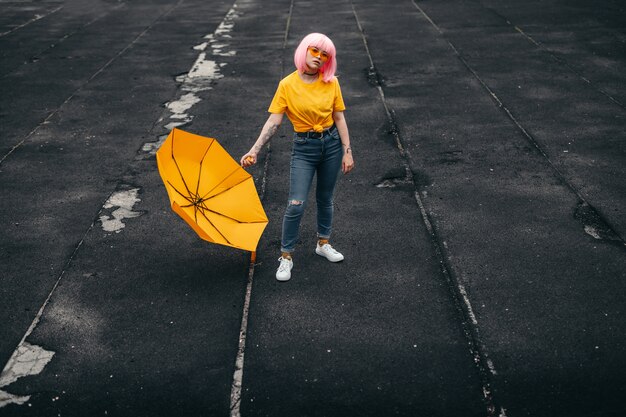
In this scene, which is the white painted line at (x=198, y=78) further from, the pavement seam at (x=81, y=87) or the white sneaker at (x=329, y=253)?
the white sneaker at (x=329, y=253)

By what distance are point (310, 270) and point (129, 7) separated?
51.8 ft

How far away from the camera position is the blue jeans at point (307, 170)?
496 cm

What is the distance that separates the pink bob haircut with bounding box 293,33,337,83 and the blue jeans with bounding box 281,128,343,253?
0.49m

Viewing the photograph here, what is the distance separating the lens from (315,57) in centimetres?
461

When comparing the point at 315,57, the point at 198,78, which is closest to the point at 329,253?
the point at 315,57

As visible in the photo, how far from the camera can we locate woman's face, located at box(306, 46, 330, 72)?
459 centimetres

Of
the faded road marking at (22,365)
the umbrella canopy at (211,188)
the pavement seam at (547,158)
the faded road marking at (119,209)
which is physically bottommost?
the faded road marking at (119,209)

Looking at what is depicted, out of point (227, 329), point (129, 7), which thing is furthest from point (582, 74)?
point (129, 7)

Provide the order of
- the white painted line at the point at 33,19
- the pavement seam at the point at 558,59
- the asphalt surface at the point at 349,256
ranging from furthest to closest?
the white painted line at the point at 33,19
the pavement seam at the point at 558,59
the asphalt surface at the point at 349,256

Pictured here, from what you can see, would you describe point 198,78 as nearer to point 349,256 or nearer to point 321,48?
point 349,256

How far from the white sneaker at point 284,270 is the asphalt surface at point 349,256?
92 millimetres

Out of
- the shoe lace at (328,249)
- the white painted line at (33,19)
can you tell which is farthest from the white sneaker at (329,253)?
the white painted line at (33,19)

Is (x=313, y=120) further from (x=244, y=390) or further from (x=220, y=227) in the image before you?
(x=244, y=390)

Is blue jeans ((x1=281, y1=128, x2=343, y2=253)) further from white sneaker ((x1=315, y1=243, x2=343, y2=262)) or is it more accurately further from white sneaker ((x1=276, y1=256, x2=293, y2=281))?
white sneaker ((x1=315, y1=243, x2=343, y2=262))
